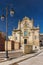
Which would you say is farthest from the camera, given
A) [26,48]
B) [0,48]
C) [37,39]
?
[37,39]

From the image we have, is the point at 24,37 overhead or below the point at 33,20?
below

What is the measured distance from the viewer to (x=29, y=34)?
79.8 metres

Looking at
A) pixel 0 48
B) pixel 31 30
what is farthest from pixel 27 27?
pixel 0 48

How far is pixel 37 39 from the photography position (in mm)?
78000

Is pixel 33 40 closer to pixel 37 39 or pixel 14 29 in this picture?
pixel 37 39

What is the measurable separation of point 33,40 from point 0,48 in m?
46.4

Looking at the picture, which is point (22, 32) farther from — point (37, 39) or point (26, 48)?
point (26, 48)

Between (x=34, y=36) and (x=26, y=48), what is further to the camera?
(x=34, y=36)

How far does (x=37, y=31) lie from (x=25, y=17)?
924 cm

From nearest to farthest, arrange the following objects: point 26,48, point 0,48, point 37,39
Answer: point 26,48
point 0,48
point 37,39

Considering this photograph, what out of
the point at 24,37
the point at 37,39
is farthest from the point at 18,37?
the point at 37,39

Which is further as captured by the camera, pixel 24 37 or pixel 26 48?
pixel 24 37

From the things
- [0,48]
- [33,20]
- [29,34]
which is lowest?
[0,48]

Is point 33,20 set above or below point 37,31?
above
